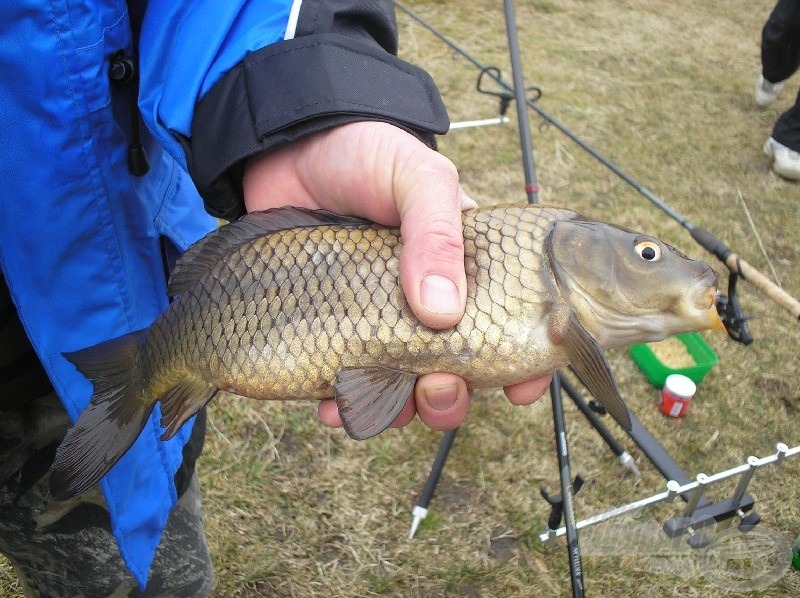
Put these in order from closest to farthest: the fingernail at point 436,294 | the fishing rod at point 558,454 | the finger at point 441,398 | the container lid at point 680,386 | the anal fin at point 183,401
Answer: the fingernail at point 436,294, the finger at point 441,398, the anal fin at point 183,401, the fishing rod at point 558,454, the container lid at point 680,386

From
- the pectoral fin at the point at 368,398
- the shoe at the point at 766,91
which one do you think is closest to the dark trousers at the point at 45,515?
the pectoral fin at the point at 368,398

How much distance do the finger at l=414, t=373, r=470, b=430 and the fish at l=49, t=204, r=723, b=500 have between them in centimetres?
2

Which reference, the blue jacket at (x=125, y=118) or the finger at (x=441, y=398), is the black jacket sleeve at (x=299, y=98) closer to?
the blue jacket at (x=125, y=118)

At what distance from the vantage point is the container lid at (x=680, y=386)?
310 centimetres

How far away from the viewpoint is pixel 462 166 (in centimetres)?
472

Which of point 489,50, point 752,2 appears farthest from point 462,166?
point 752,2

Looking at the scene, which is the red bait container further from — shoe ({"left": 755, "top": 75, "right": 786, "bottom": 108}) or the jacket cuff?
shoe ({"left": 755, "top": 75, "right": 786, "bottom": 108})

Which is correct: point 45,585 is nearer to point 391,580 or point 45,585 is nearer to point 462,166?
point 391,580

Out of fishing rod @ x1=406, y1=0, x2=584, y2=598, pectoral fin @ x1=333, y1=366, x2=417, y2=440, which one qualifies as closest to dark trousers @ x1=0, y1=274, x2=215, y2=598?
pectoral fin @ x1=333, y1=366, x2=417, y2=440

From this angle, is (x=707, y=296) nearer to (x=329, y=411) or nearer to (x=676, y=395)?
(x=329, y=411)

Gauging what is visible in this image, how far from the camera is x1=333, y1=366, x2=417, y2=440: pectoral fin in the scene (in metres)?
1.30

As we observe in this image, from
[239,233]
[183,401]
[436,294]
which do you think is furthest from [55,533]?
[436,294]

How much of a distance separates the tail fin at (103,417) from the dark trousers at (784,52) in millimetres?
4906

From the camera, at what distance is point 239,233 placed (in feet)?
4.76
